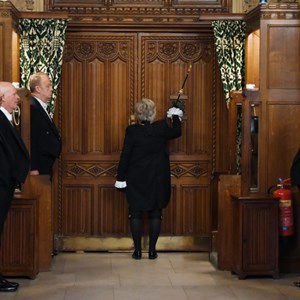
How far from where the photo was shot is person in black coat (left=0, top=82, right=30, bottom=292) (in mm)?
6301

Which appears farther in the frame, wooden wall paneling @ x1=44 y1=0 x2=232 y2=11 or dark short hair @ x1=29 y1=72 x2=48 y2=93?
wooden wall paneling @ x1=44 y1=0 x2=232 y2=11

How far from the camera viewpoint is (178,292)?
22.1ft

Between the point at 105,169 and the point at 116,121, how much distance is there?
0.51m

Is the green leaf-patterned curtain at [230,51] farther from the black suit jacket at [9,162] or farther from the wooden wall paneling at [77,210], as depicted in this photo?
the black suit jacket at [9,162]

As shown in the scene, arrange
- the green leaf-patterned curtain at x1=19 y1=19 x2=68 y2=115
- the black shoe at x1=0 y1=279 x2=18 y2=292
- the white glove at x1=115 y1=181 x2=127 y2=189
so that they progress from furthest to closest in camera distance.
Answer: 1. the white glove at x1=115 y1=181 x2=127 y2=189
2. the green leaf-patterned curtain at x1=19 y1=19 x2=68 y2=115
3. the black shoe at x1=0 y1=279 x2=18 y2=292

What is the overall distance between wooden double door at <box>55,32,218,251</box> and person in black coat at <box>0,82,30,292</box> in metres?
2.19

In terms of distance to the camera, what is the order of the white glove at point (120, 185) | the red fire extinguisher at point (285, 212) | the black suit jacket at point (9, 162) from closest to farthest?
the black suit jacket at point (9, 162) → the red fire extinguisher at point (285, 212) → the white glove at point (120, 185)

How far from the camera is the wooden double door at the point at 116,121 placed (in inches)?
343

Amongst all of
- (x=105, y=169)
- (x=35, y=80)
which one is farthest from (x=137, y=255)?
(x=35, y=80)

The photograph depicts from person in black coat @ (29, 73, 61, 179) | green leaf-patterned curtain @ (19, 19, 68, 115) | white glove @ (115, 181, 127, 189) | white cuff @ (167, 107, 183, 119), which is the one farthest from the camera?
white cuff @ (167, 107, 183, 119)

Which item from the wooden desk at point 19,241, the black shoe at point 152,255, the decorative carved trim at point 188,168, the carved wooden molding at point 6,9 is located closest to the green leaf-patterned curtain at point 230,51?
the decorative carved trim at point 188,168

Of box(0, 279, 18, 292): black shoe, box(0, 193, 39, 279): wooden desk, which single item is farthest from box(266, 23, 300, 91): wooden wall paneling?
box(0, 279, 18, 292): black shoe

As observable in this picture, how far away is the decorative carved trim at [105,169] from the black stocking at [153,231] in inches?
27.6

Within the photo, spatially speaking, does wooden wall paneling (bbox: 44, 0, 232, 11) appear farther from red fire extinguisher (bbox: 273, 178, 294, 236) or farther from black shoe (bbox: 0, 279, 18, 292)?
black shoe (bbox: 0, 279, 18, 292)
